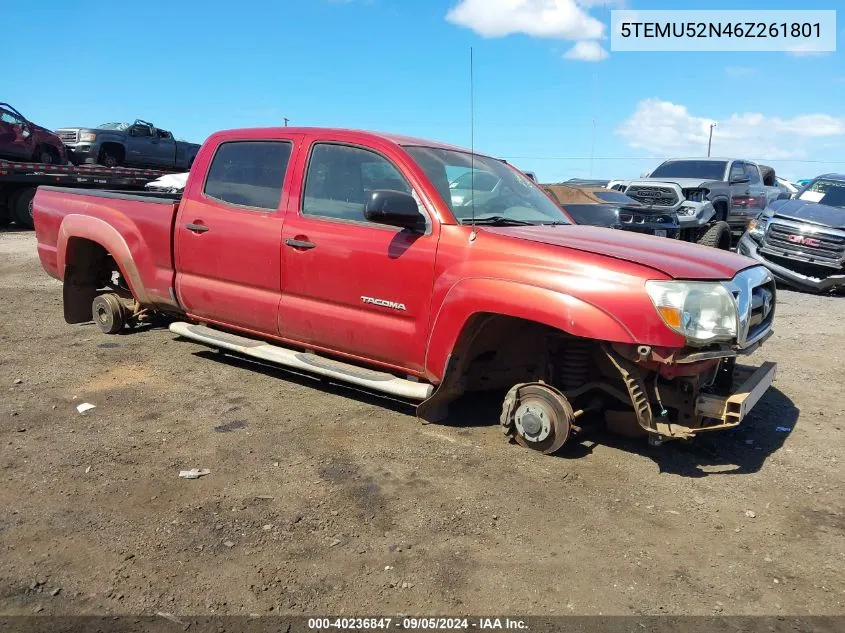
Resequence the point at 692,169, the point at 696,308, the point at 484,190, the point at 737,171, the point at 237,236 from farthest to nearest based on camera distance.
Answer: the point at 737,171
the point at 692,169
the point at 237,236
the point at 484,190
the point at 696,308

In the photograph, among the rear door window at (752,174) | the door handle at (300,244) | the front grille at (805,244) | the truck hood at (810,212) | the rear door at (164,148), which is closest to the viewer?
the door handle at (300,244)

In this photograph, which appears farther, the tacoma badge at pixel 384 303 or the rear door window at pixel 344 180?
the rear door window at pixel 344 180

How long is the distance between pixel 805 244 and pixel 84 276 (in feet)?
31.3

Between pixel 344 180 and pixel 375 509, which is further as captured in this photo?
pixel 344 180

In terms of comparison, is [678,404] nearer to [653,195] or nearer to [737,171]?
[653,195]

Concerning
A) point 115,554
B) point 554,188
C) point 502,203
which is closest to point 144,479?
point 115,554

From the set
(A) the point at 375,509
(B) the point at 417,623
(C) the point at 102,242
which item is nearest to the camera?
(B) the point at 417,623

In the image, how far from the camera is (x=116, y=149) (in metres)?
21.0

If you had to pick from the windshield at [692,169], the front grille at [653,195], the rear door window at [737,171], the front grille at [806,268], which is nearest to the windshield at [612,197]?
the front grille at [653,195]

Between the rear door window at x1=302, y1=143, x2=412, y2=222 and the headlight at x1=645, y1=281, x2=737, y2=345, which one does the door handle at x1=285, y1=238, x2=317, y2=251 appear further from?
the headlight at x1=645, y1=281, x2=737, y2=345

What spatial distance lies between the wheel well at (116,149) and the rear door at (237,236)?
17229mm

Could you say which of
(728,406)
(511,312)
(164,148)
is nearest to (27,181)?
(164,148)

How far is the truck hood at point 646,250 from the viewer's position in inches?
145

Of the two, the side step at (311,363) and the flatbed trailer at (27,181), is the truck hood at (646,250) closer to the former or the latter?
the side step at (311,363)
